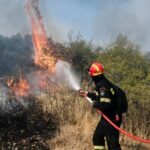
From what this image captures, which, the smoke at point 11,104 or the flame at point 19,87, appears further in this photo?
the flame at point 19,87

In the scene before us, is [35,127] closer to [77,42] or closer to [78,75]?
[78,75]

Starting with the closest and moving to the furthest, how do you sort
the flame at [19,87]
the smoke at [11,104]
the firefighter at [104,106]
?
the firefighter at [104,106] < the smoke at [11,104] < the flame at [19,87]

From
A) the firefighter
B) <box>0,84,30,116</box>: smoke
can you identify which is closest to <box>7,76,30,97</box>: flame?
<box>0,84,30,116</box>: smoke

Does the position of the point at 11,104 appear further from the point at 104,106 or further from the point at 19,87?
the point at 104,106

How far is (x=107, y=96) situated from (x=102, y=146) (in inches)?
43.5

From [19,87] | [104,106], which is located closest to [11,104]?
[19,87]

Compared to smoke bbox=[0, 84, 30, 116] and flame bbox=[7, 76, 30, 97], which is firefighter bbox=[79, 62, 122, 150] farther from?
flame bbox=[7, 76, 30, 97]

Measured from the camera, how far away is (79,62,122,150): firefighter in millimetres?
9188

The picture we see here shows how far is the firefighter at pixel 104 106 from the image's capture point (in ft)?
30.1

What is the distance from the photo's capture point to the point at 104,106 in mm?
9148

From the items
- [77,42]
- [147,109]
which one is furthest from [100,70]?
[77,42]

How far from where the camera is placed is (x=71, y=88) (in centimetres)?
1472

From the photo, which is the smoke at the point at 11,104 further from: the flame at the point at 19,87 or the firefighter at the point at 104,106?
the firefighter at the point at 104,106

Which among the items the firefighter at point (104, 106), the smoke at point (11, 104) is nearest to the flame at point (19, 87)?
the smoke at point (11, 104)
